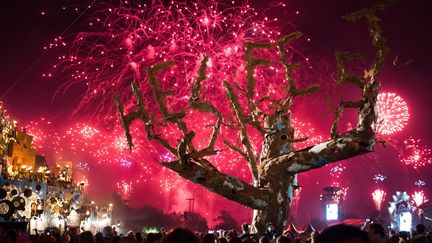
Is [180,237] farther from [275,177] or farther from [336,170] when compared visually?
[336,170]

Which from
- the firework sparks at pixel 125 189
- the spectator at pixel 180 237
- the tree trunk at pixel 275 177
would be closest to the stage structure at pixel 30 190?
the tree trunk at pixel 275 177

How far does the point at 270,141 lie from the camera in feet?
42.3

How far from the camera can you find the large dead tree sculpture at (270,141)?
36.2ft

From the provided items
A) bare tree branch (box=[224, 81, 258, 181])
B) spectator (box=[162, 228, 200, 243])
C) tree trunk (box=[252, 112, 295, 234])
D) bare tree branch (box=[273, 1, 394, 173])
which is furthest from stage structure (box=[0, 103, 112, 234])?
spectator (box=[162, 228, 200, 243])

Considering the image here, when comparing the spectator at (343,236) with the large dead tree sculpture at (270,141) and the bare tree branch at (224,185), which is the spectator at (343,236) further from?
the bare tree branch at (224,185)

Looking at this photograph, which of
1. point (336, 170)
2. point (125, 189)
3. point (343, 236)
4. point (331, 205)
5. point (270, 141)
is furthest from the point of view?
point (336, 170)

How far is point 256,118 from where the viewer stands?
12875mm

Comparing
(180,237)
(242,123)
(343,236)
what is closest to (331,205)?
(242,123)

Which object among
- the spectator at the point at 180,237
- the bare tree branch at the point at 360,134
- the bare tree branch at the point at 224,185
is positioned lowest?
the spectator at the point at 180,237

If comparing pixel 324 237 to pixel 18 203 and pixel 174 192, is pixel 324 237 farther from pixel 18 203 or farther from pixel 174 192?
pixel 174 192

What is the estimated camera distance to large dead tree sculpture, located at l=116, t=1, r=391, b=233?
11031 millimetres

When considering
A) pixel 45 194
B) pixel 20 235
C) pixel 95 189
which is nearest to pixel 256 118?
pixel 20 235

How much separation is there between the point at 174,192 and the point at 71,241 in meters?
42.3

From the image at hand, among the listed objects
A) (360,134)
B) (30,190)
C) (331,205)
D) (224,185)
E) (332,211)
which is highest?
(360,134)
